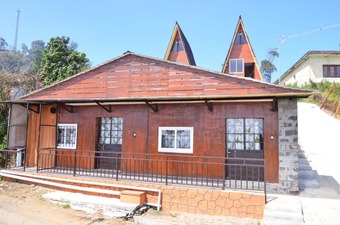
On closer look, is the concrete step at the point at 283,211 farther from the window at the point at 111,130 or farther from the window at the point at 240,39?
the window at the point at 240,39

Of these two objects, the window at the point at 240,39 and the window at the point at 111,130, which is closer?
the window at the point at 111,130

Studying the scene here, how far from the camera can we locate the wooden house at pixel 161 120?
8055mm

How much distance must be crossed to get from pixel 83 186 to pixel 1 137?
24.6 ft

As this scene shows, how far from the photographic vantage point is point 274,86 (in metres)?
7.65

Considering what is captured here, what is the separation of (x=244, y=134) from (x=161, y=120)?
3.12 m

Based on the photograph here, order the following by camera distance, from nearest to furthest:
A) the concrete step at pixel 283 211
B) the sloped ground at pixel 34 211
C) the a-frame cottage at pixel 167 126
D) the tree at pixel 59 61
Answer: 1. the concrete step at pixel 283 211
2. the sloped ground at pixel 34 211
3. the a-frame cottage at pixel 167 126
4. the tree at pixel 59 61

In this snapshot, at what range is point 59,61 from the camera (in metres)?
25.2

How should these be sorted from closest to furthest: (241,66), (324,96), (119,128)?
(119,128), (241,66), (324,96)

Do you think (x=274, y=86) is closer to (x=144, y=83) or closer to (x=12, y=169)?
(x=144, y=83)

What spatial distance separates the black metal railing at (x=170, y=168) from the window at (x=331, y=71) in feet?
82.8

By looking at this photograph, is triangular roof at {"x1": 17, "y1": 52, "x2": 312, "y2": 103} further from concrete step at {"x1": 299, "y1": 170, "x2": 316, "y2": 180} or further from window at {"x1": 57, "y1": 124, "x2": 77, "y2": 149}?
concrete step at {"x1": 299, "y1": 170, "x2": 316, "y2": 180}

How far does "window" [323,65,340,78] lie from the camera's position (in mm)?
27750

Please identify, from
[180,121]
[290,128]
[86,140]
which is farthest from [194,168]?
[86,140]

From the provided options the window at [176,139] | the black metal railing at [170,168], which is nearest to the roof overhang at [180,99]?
the window at [176,139]
